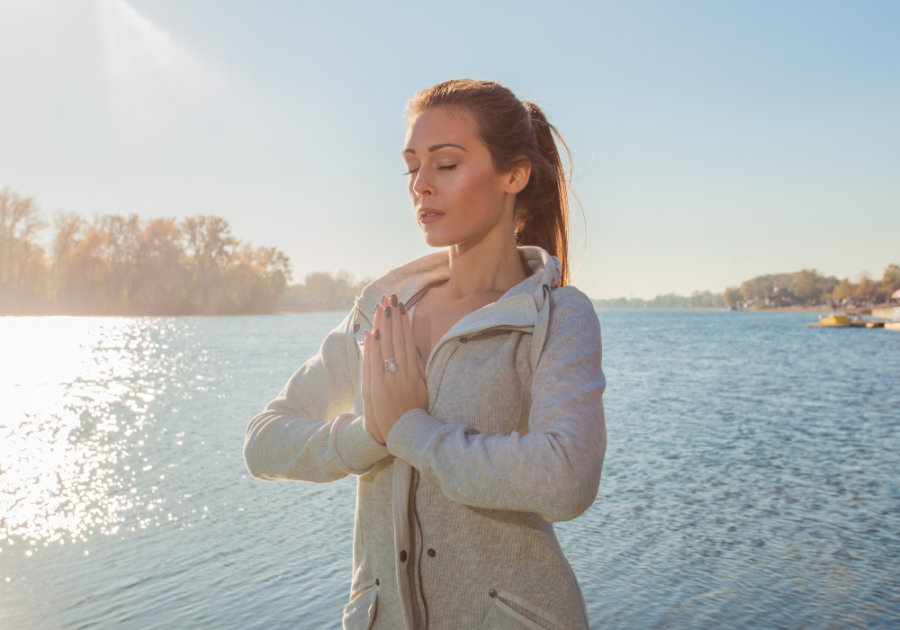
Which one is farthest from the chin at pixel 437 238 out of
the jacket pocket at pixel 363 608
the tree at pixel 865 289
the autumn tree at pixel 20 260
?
the tree at pixel 865 289

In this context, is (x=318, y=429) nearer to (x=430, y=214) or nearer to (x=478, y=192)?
(x=430, y=214)

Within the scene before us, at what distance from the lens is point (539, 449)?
1324mm

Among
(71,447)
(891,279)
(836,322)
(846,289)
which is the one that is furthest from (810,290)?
(71,447)

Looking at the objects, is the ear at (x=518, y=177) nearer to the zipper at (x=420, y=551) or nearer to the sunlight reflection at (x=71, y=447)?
the zipper at (x=420, y=551)

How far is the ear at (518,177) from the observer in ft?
5.87

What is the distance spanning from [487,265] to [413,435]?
0.63 m

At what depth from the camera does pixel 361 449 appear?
1521 millimetres

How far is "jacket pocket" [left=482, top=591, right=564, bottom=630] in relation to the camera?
1451 mm

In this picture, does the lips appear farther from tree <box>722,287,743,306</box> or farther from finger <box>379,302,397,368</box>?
tree <box>722,287,743,306</box>

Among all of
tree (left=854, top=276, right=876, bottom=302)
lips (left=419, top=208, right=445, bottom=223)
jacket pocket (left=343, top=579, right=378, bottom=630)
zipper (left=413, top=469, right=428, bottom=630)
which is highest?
tree (left=854, top=276, right=876, bottom=302)

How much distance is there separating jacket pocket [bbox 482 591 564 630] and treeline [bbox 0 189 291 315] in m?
83.9

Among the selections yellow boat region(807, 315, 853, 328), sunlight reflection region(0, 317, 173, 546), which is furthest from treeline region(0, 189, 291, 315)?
yellow boat region(807, 315, 853, 328)

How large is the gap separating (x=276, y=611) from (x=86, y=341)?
4452 cm

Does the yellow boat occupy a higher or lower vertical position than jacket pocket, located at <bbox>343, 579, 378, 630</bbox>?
lower
